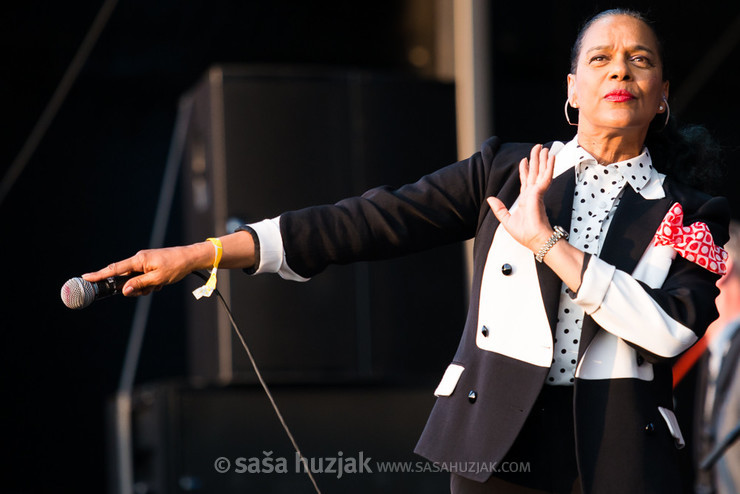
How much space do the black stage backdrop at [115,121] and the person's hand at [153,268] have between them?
2416 millimetres

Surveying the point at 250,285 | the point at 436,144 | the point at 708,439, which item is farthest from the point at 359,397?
the point at 708,439

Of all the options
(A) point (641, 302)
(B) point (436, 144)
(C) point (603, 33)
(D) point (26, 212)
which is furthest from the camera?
(D) point (26, 212)

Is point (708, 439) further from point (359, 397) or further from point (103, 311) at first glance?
point (103, 311)

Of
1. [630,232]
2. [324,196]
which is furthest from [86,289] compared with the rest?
[324,196]

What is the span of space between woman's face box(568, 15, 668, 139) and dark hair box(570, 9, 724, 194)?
4 centimetres

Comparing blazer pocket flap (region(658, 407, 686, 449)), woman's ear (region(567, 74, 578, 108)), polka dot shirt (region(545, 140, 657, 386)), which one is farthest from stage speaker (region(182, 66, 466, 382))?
blazer pocket flap (region(658, 407, 686, 449))

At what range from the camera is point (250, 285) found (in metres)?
3.88

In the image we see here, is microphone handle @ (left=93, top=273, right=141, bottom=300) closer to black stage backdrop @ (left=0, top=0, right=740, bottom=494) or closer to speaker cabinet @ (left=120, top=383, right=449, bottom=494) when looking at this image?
speaker cabinet @ (left=120, top=383, right=449, bottom=494)

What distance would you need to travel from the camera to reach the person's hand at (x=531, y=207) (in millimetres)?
1753

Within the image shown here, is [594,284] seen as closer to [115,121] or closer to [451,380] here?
[451,380]

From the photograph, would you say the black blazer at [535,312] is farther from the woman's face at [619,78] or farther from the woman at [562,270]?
the woman's face at [619,78]

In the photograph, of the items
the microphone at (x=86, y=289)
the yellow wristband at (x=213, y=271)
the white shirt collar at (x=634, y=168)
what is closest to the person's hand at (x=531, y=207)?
the white shirt collar at (x=634, y=168)

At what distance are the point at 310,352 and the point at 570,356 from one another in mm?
2179

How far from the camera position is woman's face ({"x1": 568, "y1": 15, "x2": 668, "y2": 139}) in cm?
187
